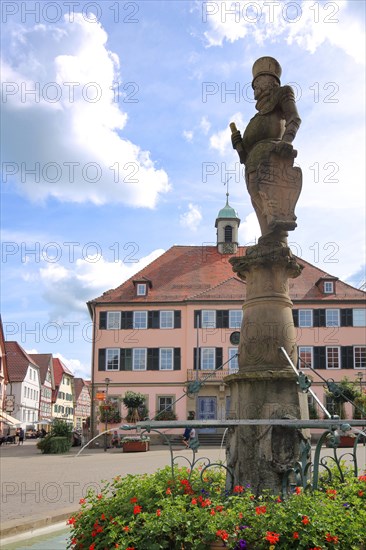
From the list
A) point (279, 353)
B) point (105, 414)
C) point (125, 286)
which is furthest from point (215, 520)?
point (125, 286)

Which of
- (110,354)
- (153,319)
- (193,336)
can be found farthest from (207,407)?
(110,354)

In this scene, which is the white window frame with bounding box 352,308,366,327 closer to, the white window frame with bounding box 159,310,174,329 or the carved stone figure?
the white window frame with bounding box 159,310,174,329

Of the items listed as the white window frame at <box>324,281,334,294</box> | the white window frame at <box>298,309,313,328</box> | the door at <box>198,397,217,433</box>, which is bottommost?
the door at <box>198,397,217,433</box>

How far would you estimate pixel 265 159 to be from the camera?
22.6 feet

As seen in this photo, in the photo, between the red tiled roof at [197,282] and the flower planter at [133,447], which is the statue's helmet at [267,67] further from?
the red tiled roof at [197,282]

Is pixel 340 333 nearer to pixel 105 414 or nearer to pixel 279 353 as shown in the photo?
pixel 105 414

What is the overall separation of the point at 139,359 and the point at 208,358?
4346 mm

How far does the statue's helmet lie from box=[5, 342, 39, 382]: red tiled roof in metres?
57.9

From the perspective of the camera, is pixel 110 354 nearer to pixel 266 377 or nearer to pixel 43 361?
pixel 266 377

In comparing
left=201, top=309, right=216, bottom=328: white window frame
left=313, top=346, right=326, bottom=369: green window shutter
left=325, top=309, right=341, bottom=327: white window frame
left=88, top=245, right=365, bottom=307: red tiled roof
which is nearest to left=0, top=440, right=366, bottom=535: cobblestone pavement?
left=201, top=309, right=216, bottom=328: white window frame

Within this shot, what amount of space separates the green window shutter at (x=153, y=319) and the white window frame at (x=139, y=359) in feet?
5.31

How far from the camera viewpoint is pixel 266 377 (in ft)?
20.3

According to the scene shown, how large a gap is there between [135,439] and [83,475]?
1106 cm

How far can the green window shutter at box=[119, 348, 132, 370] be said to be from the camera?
130 feet
